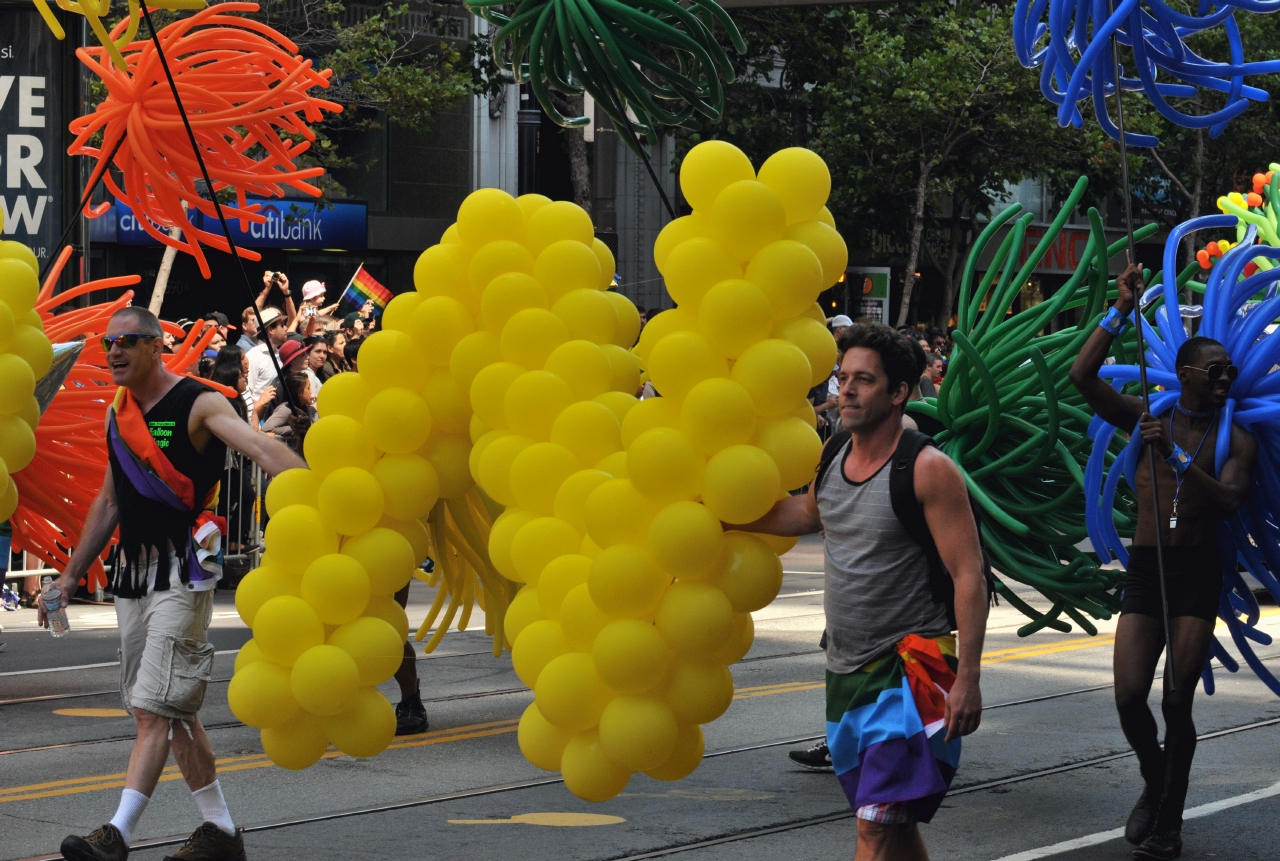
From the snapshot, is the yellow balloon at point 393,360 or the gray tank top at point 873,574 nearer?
the gray tank top at point 873,574

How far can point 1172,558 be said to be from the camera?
6312 mm

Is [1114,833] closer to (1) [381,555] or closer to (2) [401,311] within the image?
(1) [381,555]

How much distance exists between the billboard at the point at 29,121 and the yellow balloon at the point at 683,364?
665cm

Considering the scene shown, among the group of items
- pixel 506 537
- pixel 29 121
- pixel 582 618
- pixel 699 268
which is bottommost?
pixel 582 618

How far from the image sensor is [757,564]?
15.2 ft

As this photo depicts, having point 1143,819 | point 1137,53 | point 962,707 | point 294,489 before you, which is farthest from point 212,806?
point 1137,53

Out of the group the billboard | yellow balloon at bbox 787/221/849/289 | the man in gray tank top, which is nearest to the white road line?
the man in gray tank top

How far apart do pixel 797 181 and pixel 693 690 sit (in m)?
1.41

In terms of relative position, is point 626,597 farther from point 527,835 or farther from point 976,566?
point 527,835

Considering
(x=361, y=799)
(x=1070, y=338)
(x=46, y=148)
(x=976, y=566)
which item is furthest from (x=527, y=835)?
(x=46, y=148)

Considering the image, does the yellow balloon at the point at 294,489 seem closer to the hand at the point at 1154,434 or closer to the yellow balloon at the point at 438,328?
the yellow balloon at the point at 438,328

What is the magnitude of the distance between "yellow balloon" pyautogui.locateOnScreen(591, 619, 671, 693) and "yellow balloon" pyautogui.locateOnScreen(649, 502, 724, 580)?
18cm

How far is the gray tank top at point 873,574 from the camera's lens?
15.2 feet

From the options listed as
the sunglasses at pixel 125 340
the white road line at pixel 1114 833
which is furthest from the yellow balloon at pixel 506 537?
the white road line at pixel 1114 833
